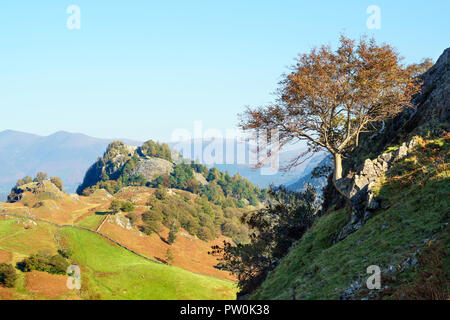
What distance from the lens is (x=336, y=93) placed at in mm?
21391

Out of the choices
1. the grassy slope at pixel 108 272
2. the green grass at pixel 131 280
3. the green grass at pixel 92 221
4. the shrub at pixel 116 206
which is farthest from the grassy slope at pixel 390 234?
the shrub at pixel 116 206

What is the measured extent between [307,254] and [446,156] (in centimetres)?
914

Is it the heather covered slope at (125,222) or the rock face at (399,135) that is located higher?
the rock face at (399,135)

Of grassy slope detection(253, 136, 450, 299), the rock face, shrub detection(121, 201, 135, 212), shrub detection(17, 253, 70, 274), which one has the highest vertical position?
the rock face

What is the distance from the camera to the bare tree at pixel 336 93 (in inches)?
842

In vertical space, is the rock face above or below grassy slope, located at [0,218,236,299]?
above

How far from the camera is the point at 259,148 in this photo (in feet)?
76.0

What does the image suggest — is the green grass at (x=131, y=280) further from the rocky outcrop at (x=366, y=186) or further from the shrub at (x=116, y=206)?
the rocky outcrop at (x=366, y=186)

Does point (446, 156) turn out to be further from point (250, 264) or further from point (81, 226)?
point (81, 226)

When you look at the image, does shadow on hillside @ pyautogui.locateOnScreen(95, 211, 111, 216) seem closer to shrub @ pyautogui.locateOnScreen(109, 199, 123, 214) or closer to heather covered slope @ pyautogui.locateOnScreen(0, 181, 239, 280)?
heather covered slope @ pyautogui.locateOnScreen(0, 181, 239, 280)

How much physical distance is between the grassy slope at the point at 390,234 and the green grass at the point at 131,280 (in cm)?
6820

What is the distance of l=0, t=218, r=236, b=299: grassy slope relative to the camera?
8112cm

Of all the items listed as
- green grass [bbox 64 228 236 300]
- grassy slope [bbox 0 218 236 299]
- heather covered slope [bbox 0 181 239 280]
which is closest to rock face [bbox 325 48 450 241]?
grassy slope [bbox 0 218 236 299]

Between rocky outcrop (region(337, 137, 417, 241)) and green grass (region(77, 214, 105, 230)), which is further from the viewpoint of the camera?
green grass (region(77, 214, 105, 230))
